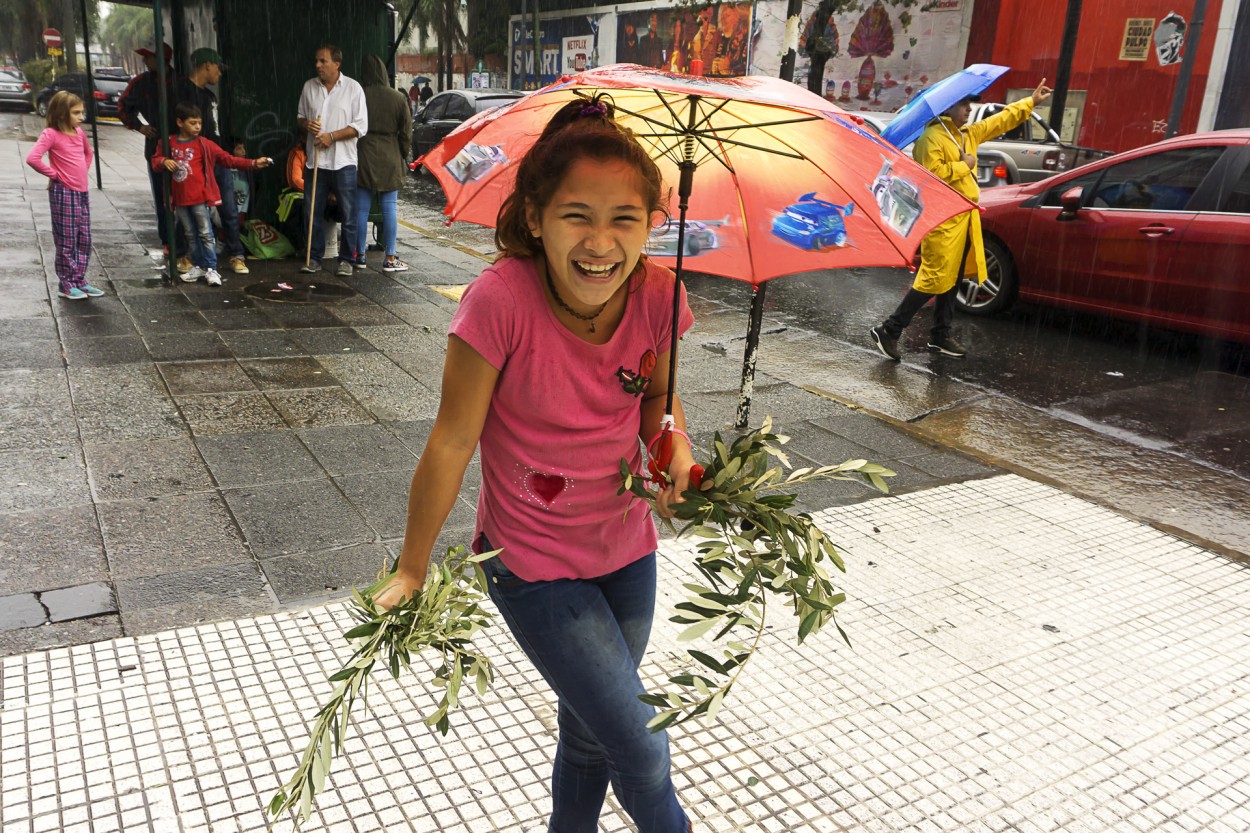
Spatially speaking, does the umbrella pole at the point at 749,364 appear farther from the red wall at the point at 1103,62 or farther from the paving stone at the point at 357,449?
the red wall at the point at 1103,62

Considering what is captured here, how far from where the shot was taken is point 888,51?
28.5 meters

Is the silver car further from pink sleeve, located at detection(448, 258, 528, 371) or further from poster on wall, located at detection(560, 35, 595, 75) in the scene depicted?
pink sleeve, located at detection(448, 258, 528, 371)

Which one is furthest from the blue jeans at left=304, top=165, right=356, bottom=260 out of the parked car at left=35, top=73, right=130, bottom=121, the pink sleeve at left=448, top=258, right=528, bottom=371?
the parked car at left=35, top=73, right=130, bottom=121

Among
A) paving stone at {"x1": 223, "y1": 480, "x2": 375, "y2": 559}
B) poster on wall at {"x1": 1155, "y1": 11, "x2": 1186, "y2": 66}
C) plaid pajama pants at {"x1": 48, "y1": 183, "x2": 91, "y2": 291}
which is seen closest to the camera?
paving stone at {"x1": 223, "y1": 480, "x2": 375, "y2": 559}

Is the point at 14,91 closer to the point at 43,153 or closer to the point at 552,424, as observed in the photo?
the point at 43,153

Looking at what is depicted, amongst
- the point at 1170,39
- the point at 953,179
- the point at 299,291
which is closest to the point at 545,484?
the point at 953,179

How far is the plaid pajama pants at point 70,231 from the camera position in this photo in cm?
713

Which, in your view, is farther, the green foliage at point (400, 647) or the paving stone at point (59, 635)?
the paving stone at point (59, 635)

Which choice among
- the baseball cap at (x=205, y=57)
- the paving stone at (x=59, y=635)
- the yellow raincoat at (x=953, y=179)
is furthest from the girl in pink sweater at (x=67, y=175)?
the yellow raincoat at (x=953, y=179)

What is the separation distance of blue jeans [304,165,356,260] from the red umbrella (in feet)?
21.5

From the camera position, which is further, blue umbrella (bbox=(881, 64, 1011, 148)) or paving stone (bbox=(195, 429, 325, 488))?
blue umbrella (bbox=(881, 64, 1011, 148))

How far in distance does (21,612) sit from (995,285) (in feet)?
27.0

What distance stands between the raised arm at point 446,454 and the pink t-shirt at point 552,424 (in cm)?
4

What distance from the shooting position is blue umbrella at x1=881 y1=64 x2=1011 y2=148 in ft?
18.1
